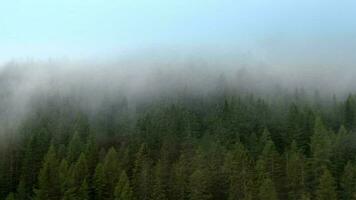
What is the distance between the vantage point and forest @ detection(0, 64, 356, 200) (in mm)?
74188

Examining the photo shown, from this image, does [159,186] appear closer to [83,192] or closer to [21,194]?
[83,192]

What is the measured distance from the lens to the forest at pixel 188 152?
243ft

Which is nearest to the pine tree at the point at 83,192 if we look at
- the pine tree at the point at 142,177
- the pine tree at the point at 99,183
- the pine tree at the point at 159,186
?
the pine tree at the point at 99,183

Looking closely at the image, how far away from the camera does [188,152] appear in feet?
316

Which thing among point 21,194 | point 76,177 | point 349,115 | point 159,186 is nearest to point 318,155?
point 159,186

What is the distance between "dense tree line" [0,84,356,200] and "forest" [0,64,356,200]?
0.76 feet

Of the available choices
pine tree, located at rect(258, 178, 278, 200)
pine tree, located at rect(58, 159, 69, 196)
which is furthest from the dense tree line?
pine tree, located at rect(258, 178, 278, 200)

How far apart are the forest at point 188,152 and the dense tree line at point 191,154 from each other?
23 centimetres

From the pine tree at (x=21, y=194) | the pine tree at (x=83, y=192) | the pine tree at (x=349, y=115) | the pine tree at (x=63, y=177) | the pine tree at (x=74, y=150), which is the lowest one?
the pine tree at (x=21, y=194)

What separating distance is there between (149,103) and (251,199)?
341 feet

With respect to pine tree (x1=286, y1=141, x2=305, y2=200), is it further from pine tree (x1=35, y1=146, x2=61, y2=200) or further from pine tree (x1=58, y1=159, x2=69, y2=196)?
pine tree (x1=35, y1=146, x2=61, y2=200)

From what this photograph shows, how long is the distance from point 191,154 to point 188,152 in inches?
106

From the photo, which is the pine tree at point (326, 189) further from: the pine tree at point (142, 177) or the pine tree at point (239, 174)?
the pine tree at point (142, 177)

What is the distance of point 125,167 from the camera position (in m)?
90.2
